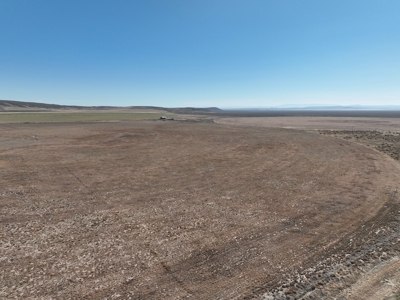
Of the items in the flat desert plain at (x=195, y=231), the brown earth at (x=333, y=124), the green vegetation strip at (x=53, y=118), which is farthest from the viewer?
the green vegetation strip at (x=53, y=118)

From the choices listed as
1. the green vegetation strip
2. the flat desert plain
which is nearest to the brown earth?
the green vegetation strip

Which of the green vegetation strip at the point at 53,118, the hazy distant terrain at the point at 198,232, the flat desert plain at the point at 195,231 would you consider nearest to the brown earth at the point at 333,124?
the green vegetation strip at the point at 53,118

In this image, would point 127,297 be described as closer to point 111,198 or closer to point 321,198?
point 111,198

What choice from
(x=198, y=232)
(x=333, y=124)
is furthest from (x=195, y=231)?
(x=333, y=124)

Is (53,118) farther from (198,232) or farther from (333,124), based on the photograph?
(198,232)

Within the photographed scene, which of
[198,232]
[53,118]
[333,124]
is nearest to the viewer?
[198,232]

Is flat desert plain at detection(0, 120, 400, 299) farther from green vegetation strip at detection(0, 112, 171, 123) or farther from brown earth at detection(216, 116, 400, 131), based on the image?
green vegetation strip at detection(0, 112, 171, 123)

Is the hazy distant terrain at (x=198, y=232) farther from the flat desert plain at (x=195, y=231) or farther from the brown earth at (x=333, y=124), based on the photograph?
the brown earth at (x=333, y=124)

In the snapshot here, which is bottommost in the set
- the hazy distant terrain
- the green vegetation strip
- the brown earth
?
the hazy distant terrain
